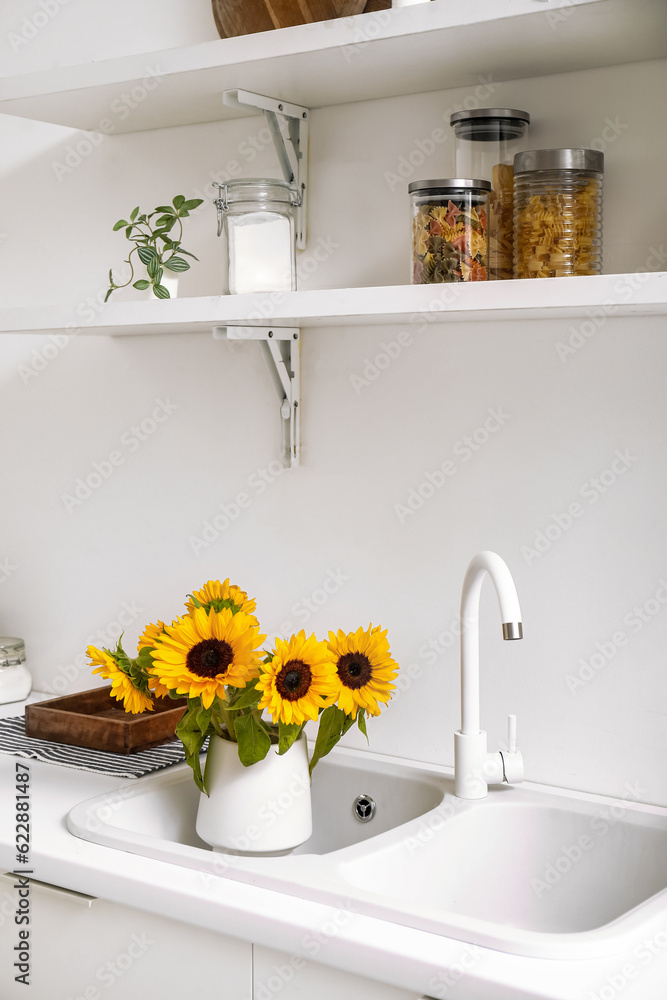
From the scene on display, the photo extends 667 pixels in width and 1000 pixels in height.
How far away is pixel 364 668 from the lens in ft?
4.27

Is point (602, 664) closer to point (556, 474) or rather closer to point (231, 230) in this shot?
point (556, 474)

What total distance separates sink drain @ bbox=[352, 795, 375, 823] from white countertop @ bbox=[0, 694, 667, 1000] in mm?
373

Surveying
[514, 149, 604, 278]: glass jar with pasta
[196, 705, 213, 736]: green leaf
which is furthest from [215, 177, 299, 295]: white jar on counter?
[196, 705, 213, 736]: green leaf

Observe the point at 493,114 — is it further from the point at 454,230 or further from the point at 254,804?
the point at 254,804

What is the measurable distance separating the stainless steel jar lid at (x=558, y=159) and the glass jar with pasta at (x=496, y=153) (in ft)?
0.23

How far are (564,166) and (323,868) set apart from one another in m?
0.85

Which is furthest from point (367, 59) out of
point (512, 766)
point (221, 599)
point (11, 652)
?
point (11, 652)

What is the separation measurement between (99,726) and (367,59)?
3.41 ft

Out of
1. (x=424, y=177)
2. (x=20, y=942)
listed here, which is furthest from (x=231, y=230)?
(x=20, y=942)

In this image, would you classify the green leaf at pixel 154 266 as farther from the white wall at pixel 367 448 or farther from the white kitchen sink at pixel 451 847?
the white kitchen sink at pixel 451 847

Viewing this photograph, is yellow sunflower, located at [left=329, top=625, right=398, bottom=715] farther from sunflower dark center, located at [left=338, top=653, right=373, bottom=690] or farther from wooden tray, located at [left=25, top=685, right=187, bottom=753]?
wooden tray, located at [left=25, top=685, right=187, bottom=753]

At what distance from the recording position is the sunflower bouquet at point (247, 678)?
123 centimetres

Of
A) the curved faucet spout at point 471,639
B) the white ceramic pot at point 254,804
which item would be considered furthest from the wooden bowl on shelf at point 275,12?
the white ceramic pot at point 254,804

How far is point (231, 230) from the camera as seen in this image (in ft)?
4.84
